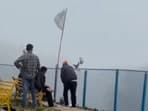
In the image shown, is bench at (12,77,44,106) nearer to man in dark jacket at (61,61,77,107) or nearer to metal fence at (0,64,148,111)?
man in dark jacket at (61,61,77,107)

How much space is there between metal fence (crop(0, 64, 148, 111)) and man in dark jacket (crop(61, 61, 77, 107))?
939 mm

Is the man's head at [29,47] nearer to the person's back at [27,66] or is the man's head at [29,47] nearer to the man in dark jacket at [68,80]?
the person's back at [27,66]

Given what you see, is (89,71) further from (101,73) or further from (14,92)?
(14,92)

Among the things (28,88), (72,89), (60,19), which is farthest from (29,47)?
(60,19)

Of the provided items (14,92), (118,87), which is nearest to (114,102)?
(118,87)

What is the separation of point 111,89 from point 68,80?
1.37 m

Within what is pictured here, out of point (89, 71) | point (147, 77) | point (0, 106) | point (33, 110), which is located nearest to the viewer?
point (0, 106)

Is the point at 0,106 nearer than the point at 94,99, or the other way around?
the point at 0,106

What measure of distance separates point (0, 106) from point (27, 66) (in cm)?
170

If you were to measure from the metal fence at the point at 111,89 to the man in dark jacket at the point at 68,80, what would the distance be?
939 millimetres

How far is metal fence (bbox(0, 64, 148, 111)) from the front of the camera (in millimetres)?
19725

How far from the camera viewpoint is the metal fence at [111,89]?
19.7 meters

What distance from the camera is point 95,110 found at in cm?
2089

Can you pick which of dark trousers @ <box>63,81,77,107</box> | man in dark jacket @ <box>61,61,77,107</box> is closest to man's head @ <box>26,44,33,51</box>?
man in dark jacket @ <box>61,61,77,107</box>
